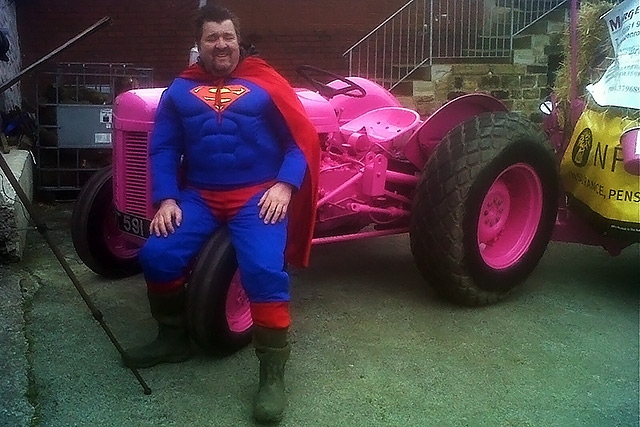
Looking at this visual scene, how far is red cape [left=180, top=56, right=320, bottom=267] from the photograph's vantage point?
274cm

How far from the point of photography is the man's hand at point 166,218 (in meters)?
2.74

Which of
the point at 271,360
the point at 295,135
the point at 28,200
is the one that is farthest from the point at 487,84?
the point at 28,200

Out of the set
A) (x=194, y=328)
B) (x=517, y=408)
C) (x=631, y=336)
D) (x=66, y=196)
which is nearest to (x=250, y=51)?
(x=194, y=328)

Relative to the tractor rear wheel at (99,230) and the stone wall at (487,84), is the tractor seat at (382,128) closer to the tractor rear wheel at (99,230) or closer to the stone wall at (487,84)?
the tractor rear wheel at (99,230)

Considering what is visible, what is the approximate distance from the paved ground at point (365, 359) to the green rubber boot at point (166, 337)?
5 centimetres

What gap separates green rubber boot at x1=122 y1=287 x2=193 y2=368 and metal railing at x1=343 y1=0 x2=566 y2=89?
20.3 feet

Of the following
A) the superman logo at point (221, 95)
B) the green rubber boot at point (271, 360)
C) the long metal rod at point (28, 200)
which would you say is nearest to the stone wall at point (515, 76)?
the superman logo at point (221, 95)

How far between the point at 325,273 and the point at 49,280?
156 cm

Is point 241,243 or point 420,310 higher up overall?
point 241,243

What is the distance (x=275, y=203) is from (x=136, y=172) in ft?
3.18

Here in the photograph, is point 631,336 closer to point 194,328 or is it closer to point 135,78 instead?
point 194,328

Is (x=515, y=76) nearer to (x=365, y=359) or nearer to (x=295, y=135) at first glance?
(x=365, y=359)

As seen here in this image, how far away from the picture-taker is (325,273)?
418cm

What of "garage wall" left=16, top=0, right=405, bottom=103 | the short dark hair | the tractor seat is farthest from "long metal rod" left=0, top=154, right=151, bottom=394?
"garage wall" left=16, top=0, right=405, bottom=103
